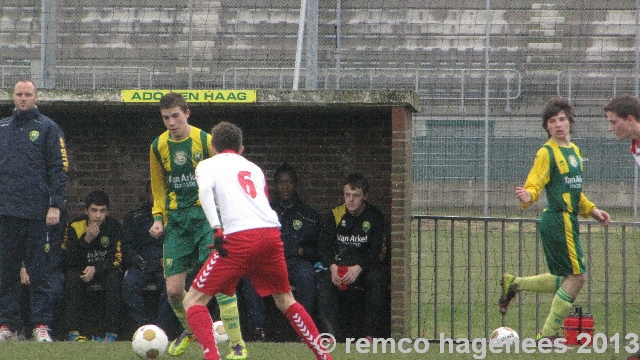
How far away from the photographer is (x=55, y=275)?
8.86 metres

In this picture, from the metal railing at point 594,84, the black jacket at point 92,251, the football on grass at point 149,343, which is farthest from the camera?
the metal railing at point 594,84

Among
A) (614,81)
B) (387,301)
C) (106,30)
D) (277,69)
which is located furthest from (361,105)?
(614,81)

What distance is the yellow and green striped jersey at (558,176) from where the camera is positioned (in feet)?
23.0

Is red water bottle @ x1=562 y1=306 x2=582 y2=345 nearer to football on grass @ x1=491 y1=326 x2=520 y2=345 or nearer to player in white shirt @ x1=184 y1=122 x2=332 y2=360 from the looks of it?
football on grass @ x1=491 y1=326 x2=520 y2=345

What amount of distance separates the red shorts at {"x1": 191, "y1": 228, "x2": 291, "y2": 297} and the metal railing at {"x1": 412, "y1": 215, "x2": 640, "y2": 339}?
3.25 metres

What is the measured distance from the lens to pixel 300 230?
9273 mm

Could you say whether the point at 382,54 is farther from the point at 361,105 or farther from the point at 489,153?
the point at 361,105

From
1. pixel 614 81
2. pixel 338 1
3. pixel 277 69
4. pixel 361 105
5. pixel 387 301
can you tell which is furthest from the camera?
pixel 614 81

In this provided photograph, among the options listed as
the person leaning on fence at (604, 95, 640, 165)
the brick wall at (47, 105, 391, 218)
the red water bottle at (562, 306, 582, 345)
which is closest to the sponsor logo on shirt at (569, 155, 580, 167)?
the person leaning on fence at (604, 95, 640, 165)

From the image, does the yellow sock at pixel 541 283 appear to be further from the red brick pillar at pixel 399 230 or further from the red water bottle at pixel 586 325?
the red brick pillar at pixel 399 230

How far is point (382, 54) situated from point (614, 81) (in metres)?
3.37

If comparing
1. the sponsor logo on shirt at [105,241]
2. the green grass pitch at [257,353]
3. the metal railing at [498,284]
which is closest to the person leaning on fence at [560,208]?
the green grass pitch at [257,353]

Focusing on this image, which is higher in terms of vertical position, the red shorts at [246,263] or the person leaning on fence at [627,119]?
the person leaning on fence at [627,119]

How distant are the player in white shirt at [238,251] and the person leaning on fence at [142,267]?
2.81m
